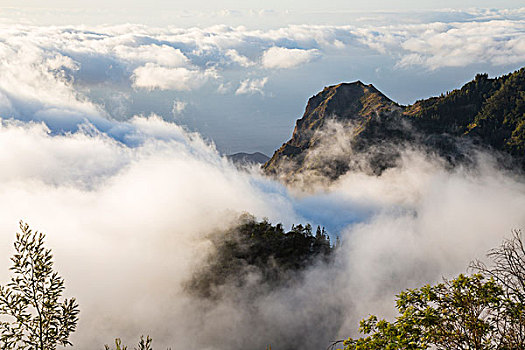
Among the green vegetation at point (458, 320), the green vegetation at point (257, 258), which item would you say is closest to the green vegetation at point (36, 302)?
the green vegetation at point (458, 320)

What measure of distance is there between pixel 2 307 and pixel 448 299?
22117mm

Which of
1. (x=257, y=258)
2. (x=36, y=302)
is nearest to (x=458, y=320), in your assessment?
(x=36, y=302)

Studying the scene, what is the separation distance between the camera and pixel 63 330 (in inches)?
712

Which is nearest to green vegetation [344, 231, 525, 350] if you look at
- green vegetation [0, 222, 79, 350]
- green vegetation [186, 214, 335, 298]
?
green vegetation [0, 222, 79, 350]

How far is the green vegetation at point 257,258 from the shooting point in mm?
171750

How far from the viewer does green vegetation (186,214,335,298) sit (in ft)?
563

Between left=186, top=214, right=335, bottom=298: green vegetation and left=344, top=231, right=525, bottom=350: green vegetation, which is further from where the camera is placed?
left=186, top=214, right=335, bottom=298: green vegetation

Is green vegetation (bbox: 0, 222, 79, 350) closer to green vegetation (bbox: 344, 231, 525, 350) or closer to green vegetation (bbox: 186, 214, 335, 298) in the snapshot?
green vegetation (bbox: 344, 231, 525, 350)

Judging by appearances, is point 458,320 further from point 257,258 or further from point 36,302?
point 257,258

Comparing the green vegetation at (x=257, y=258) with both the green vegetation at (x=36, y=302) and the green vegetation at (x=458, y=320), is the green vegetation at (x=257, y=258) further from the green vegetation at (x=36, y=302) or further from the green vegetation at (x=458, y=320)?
the green vegetation at (x=36, y=302)

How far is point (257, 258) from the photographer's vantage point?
6604 inches

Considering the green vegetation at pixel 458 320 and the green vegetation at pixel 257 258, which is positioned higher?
the green vegetation at pixel 257 258

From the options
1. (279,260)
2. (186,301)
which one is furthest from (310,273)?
(186,301)

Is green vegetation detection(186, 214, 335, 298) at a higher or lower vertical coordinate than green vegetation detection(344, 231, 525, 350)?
higher
